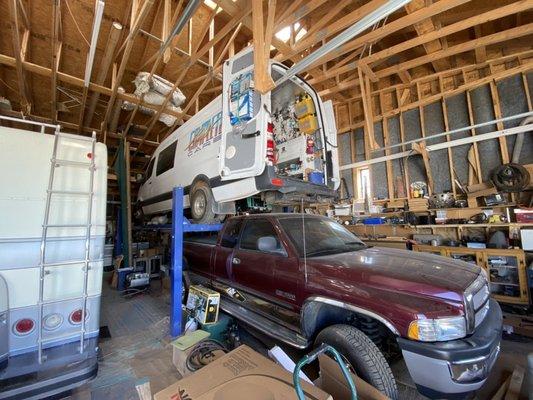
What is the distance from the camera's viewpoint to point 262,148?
127 inches

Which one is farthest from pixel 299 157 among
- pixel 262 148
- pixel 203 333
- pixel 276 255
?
pixel 203 333

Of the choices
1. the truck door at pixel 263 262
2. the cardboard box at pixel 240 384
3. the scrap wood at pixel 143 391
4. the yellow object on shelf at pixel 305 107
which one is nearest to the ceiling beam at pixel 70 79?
the yellow object on shelf at pixel 305 107

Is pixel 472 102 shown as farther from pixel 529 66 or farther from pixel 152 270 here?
pixel 152 270

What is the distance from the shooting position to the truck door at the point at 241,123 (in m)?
3.29

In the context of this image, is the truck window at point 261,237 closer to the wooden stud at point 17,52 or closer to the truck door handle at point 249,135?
the truck door handle at point 249,135

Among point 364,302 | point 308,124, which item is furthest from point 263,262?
point 308,124

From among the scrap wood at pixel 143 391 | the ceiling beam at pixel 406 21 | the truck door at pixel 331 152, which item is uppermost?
the ceiling beam at pixel 406 21

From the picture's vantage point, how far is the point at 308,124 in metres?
3.87

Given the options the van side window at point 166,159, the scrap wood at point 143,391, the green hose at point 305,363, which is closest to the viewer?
the green hose at point 305,363

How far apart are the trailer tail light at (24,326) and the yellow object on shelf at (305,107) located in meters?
3.85

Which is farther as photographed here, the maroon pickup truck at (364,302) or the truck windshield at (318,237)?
the truck windshield at (318,237)

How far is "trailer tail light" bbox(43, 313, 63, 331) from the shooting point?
7.29ft

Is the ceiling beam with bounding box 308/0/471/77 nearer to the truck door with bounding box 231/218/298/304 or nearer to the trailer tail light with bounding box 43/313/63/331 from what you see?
the truck door with bounding box 231/218/298/304

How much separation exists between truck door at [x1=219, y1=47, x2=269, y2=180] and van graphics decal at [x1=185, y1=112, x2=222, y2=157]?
42 centimetres
